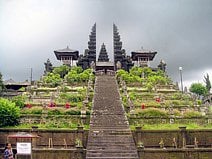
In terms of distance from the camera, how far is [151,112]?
29.0 metres

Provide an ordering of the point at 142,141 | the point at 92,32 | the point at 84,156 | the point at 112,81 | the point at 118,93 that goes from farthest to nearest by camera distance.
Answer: the point at 92,32 < the point at 112,81 < the point at 118,93 < the point at 142,141 < the point at 84,156

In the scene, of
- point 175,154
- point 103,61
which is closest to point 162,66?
point 103,61

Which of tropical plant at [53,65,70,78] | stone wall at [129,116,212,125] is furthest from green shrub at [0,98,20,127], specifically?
tropical plant at [53,65,70,78]

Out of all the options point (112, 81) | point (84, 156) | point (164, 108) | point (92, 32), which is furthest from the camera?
point (92, 32)

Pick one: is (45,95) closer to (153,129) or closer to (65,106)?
(65,106)

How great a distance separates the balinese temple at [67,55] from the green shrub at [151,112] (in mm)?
39894

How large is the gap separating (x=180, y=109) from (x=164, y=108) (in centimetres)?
161

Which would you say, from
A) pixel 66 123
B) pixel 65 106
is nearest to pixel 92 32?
pixel 65 106

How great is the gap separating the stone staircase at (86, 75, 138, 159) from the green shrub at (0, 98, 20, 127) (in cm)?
544

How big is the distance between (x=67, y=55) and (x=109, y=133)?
4495cm

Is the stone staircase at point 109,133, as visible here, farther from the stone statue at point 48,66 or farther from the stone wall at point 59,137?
the stone statue at point 48,66

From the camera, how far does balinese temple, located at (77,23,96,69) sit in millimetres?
65250

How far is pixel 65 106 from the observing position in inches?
1230

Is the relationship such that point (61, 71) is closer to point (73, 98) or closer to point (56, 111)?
point (73, 98)
